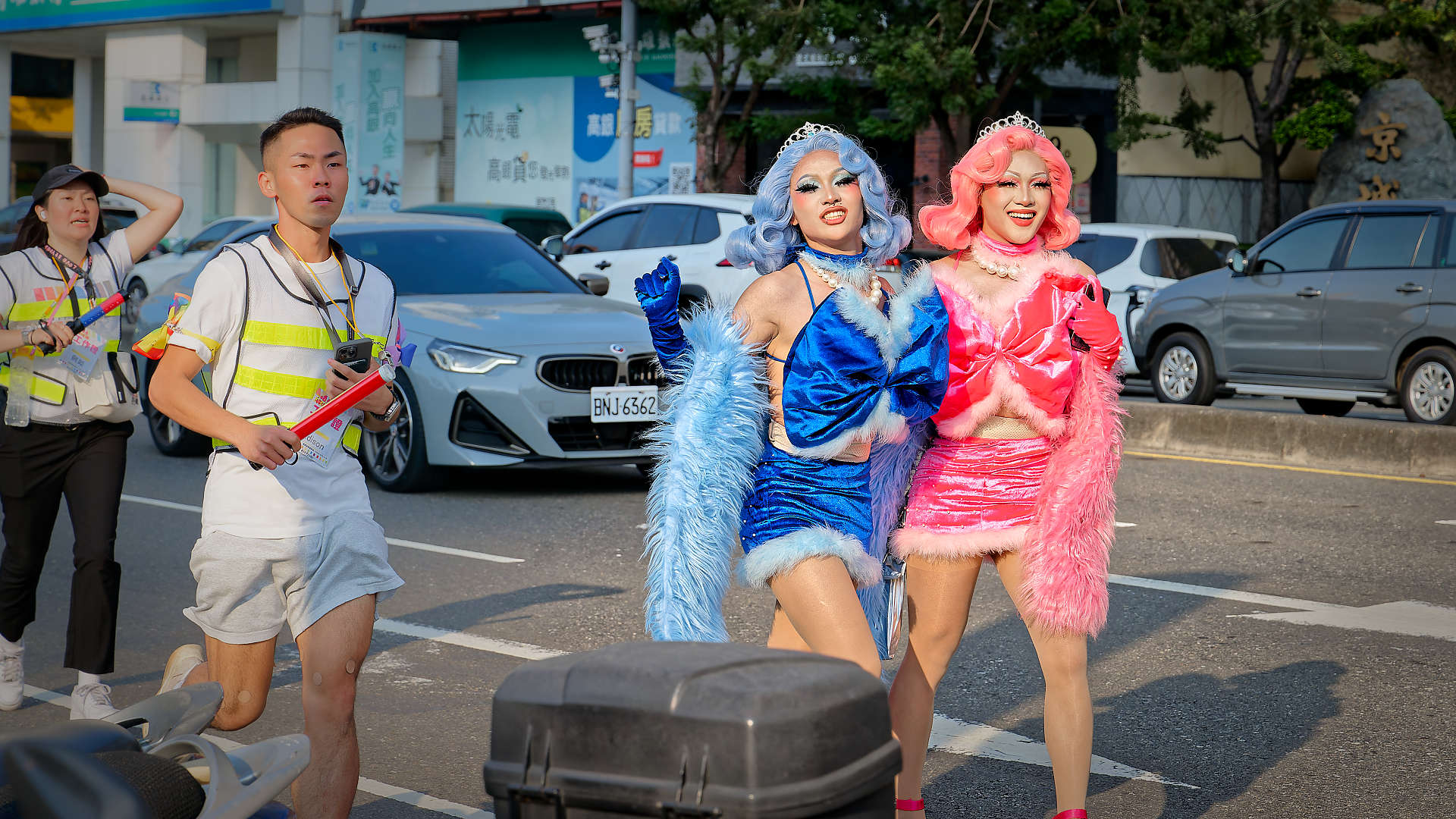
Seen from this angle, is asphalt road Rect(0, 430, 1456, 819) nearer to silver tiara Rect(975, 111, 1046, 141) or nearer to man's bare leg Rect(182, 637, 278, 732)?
man's bare leg Rect(182, 637, 278, 732)

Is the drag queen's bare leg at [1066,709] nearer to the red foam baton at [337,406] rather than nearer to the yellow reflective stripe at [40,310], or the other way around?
the red foam baton at [337,406]

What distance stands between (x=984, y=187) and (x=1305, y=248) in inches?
403

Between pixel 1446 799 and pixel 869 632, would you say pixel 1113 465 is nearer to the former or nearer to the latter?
pixel 869 632

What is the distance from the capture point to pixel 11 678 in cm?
527

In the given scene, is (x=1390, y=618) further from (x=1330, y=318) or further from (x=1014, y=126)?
(x=1330, y=318)

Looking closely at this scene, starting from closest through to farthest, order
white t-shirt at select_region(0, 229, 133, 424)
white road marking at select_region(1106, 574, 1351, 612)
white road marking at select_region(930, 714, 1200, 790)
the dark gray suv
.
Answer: white road marking at select_region(930, 714, 1200, 790), white t-shirt at select_region(0, 229, 133, 424), white road marking at select_region(1106, 574, 1351, 612), the dark gray suv

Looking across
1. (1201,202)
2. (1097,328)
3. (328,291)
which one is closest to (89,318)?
(328,291)

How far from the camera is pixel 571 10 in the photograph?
29172mm

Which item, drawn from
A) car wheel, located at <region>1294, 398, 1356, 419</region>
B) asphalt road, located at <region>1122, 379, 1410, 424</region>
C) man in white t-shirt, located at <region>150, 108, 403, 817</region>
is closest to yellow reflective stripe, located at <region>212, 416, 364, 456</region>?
man in white t-shirt, located at <region>150, 108, 403, 817</region>

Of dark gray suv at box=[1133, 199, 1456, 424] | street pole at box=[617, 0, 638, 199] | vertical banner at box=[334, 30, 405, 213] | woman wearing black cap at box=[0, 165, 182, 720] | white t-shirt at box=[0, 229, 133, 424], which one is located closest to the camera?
woman wearing black cap at box=[0, 165, 182, 720]

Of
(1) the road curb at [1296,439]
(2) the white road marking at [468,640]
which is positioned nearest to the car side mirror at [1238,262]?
(1) the road curb at [1296,439]

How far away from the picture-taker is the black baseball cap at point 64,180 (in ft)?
17.2

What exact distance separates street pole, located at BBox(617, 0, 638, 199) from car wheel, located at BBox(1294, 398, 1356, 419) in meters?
12.1

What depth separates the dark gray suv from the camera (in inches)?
480
